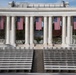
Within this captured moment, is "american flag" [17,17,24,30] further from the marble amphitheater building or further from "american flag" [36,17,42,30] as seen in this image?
"american flag" [36,17,42,30]

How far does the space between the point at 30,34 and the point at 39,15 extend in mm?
6714

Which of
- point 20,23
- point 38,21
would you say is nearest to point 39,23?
point 38,21

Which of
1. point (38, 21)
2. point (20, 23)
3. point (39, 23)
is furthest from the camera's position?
point (38, 21)

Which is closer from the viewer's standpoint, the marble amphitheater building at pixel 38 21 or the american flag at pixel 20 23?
the american flag at pixel 20 23

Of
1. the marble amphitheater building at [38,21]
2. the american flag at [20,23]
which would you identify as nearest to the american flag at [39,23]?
the marble amphitheater building at [38,21]

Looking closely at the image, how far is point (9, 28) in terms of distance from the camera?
88.4 metres

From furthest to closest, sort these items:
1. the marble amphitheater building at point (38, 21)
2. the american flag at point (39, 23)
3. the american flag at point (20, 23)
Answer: the marble amphitheater building at point (38, 21) → the american flag at point (20, 23) → the american flag at point (39, 23)

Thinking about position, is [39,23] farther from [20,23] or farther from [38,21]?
[20,23]

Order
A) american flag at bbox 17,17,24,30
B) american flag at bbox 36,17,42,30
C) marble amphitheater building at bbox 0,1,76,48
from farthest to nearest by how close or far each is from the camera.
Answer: marble amphitheater building at bbox 0,1,76,48 < american flag at bbox 17,17,24,30 < american flag at bbox 36,17,42,30

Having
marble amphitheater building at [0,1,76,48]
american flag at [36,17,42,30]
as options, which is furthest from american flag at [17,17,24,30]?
american flag at [36,17,42,30]

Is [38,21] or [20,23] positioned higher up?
[38,21]

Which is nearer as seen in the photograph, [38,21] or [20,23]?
[20,23]

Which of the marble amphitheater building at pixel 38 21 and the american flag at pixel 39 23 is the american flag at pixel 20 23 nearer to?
the marble amphitheater building at pixel 38 21

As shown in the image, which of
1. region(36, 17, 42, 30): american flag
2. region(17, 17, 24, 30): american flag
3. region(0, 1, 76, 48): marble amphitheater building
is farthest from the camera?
region(0, 1, 76, 48): marble amphitheater building
